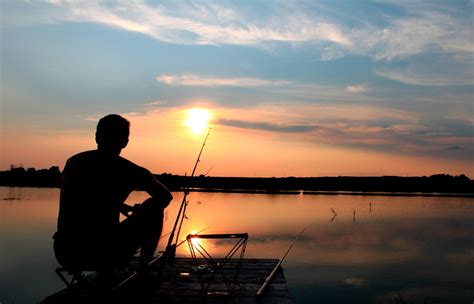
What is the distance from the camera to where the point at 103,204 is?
3686mm

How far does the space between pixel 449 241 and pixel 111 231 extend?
2796 centimetres

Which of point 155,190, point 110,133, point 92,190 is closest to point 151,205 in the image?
point 155,190

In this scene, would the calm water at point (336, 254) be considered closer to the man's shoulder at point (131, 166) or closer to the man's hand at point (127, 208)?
the man's hand at point (127, 208)

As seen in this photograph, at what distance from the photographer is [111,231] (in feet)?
12.2

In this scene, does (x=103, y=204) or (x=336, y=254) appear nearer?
(x=103, y=204)

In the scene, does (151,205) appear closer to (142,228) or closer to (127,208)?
(142,228)

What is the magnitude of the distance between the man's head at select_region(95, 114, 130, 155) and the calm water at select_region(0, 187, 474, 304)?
32.5ft

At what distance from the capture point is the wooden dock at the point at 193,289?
17.7 feet

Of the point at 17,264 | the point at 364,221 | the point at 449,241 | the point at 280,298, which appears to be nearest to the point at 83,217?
the point at 280,298

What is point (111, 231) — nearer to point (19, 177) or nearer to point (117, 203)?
point (117, 203)

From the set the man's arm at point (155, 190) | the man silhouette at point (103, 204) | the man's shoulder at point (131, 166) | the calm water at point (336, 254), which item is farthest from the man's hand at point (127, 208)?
the calm water at point (336, 254)

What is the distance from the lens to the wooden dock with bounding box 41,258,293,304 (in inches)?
212

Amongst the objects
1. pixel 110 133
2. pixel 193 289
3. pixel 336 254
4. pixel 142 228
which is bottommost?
pixel 336 254

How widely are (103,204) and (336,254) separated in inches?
770
